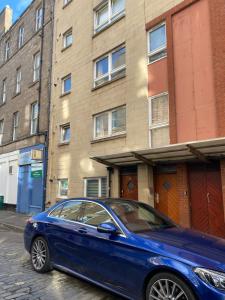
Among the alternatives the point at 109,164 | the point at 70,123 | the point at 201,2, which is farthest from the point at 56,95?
the point at 201,2

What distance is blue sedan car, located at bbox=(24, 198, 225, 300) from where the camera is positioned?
3816 mm

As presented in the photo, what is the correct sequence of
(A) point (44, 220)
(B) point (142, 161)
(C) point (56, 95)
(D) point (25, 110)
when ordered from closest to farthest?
1. (A) point (44, 220)
2. (B) point (142, 161)
3. (C) point (56, 95)
4. (D) point (25, 110)

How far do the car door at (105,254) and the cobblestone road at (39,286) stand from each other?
0.34 meters

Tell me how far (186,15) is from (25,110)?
12.6 m

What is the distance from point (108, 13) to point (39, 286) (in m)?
12.6

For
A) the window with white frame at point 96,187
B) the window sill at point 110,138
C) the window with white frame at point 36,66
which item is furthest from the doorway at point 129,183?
the window with white frame at point 36,66

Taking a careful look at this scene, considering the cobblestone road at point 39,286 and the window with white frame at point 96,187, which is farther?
the window with white frame at point 96,187

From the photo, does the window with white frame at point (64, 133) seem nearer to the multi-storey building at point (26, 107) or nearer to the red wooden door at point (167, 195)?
the multi-storey building at point (26, 107)

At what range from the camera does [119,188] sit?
1240 cm

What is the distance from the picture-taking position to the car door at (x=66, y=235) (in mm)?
5402

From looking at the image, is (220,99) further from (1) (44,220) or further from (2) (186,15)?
(1) (44,220)

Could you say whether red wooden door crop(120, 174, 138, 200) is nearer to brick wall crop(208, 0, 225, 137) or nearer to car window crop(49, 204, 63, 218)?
brick wall crop(208, 0, 225, 137)

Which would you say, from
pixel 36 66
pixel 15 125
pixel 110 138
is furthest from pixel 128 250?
pixel 15 125

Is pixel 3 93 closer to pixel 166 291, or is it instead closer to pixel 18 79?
pixel 18 79
